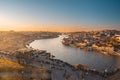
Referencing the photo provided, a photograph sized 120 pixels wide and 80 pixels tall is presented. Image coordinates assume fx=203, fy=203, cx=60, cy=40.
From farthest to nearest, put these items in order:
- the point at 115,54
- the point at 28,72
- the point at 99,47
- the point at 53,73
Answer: the point at 99,47
the point at 115,54
the point at 53,73
the point at 28,72

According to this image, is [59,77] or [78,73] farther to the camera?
[78,73]

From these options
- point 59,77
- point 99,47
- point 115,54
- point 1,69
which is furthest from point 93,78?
point 99,47

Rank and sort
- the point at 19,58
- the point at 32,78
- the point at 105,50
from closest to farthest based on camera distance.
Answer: the point at 32,78 → the point at 19,58 → the point at 105,50

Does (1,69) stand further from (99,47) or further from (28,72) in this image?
(99,47)

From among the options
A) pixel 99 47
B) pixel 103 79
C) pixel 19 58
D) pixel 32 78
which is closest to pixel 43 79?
pixel 32 78

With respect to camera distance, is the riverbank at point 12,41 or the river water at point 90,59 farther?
the riverbank at point 12,41

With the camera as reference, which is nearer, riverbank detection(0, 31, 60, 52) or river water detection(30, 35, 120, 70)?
river water detection(30, 35, 120, 70)

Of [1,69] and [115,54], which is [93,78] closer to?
[1,69]

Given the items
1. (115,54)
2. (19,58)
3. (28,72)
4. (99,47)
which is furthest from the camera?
(99,47)

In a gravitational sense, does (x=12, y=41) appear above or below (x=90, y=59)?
below

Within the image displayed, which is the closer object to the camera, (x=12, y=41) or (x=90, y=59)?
(x=90, y=59)
